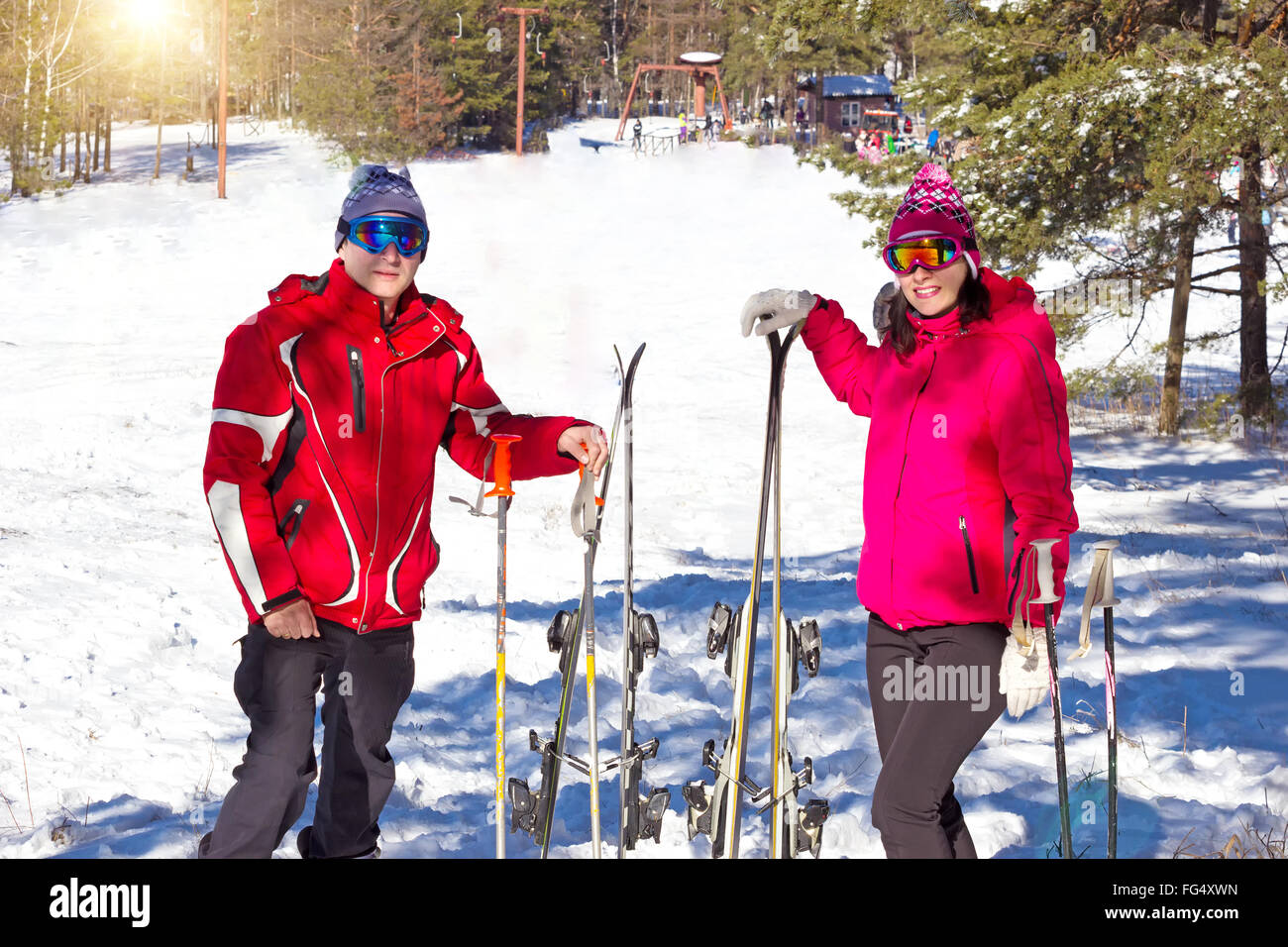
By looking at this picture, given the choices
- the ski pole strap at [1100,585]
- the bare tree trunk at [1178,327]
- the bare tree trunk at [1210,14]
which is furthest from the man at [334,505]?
the bare tree trunk at [1210,14]

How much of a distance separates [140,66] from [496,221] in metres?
17.2

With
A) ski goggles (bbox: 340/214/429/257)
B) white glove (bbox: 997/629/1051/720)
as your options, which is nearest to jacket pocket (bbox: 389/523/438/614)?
ski goggles (bbox: 340/214/429/257)

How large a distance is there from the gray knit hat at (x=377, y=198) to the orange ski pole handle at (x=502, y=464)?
609 mm

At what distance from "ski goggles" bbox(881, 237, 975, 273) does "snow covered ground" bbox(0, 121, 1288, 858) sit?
81.7 inches

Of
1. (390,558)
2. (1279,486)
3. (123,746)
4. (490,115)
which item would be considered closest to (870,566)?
(390,558)

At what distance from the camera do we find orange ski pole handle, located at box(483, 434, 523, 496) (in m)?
3.20

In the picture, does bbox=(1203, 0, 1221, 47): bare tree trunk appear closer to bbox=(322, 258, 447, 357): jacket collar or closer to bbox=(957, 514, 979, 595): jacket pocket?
bbox=(957, 514, 979, 595): jacket pocket

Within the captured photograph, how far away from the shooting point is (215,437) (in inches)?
110

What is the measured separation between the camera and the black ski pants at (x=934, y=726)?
109 inches
